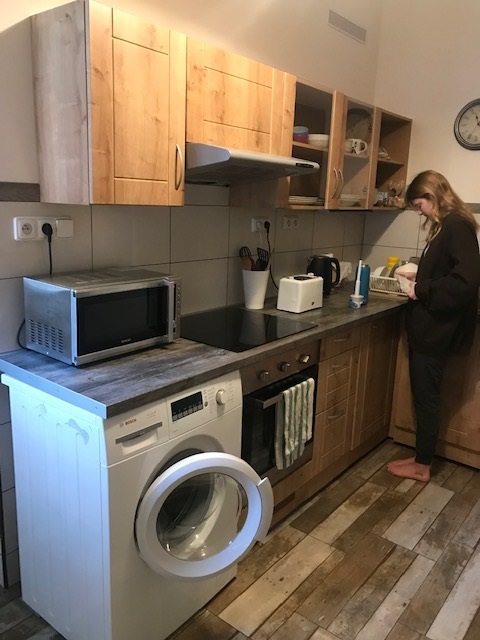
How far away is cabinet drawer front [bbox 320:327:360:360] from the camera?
2.37 meters

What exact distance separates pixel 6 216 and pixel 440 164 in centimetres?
260

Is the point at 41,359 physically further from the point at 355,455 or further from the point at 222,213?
the point at 355,455

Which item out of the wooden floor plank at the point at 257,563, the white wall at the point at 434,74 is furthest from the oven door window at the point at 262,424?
the white wall at the point at 434,74

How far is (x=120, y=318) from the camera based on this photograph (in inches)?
69.0

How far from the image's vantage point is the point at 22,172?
174 centimetres

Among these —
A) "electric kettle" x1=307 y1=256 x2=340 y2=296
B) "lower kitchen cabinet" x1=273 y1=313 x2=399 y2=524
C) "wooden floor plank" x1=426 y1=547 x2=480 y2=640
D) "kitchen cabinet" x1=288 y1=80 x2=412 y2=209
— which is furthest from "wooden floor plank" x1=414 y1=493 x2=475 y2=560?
"kitchen cabinet" x1=288 y1=80 x2=412 y2=209

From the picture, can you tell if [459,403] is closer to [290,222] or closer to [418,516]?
[418,516]

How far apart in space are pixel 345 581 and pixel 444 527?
25.0 inches

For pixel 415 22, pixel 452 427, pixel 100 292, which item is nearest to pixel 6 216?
pixel 100 292

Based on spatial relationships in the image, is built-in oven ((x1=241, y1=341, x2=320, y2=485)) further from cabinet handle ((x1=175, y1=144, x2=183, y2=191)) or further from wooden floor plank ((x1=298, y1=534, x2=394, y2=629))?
cabinet handle ((x1=175, y1=144, x2=183, y2=191))

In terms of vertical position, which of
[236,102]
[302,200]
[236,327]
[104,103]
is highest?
[236,102]

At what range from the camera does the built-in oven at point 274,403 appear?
1.99m

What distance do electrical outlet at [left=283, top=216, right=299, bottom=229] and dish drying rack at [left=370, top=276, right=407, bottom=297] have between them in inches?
23.8

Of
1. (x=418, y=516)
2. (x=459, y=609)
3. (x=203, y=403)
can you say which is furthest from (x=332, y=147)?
(x=459, y=609)
